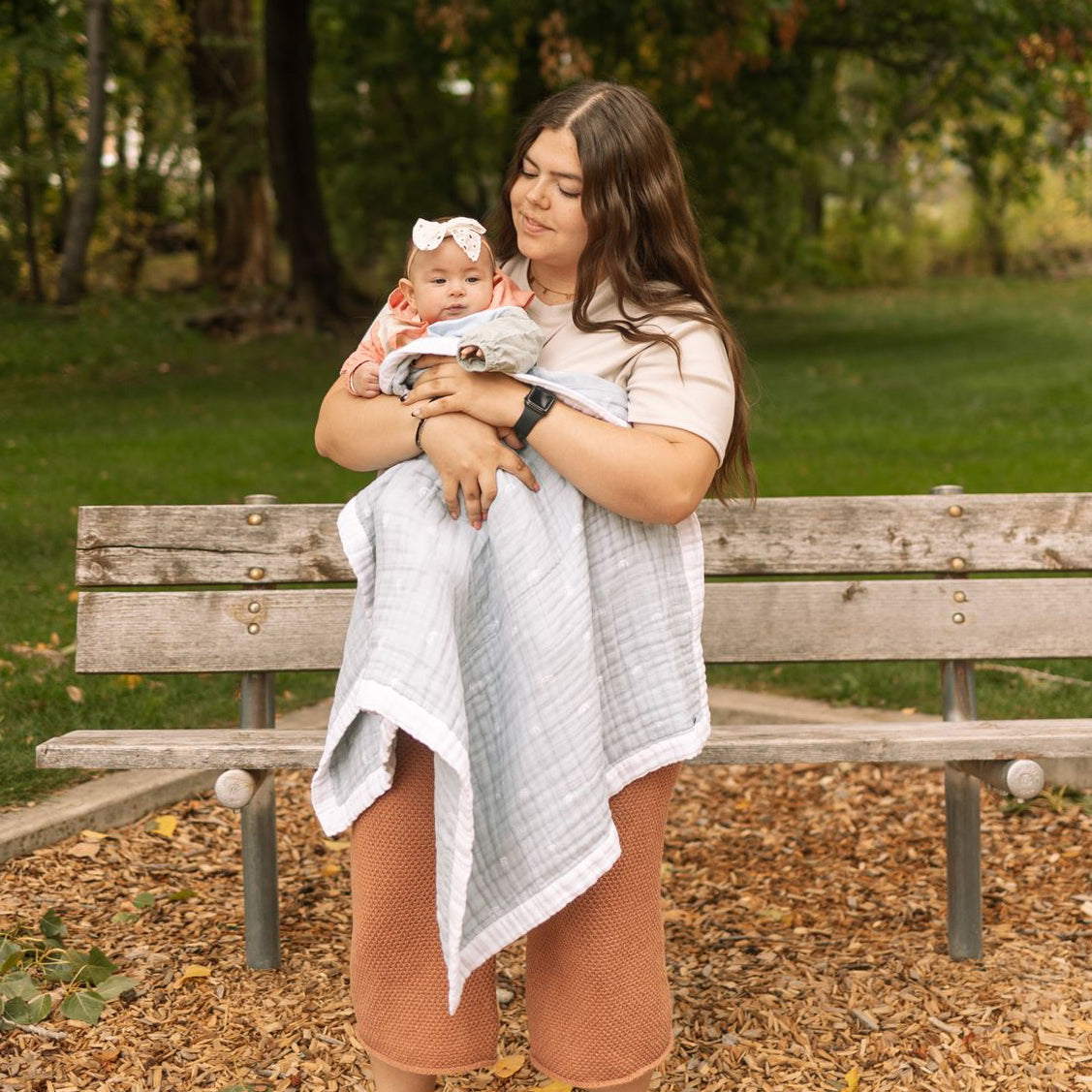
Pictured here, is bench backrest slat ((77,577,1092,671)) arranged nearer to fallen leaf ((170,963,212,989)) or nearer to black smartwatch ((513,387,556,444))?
fallen leaf ((170,963,212,989))

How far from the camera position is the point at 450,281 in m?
2.35

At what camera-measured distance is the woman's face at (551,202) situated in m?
Result: 2.41

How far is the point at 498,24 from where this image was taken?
15492mm

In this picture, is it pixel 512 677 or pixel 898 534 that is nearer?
pixel 512 677

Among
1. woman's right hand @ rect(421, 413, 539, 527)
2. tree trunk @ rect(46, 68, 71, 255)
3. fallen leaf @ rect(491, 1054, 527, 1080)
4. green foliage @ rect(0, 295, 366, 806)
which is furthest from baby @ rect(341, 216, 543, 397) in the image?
tree trunk @ rect(46, 68, 71, 255)

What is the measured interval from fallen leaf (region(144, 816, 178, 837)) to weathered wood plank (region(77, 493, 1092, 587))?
3.03ft

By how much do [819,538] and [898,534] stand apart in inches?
7.8

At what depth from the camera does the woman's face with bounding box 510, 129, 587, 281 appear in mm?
2410

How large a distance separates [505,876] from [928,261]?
2953cm

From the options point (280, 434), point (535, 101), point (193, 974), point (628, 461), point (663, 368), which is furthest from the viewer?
point (535, 101)

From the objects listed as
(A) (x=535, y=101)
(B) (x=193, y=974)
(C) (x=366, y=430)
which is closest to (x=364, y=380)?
(C) (x=366, y=430)

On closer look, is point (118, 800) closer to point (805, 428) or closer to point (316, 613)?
point (316, 613)

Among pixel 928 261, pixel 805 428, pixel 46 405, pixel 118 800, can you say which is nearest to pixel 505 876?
pixel 118 800

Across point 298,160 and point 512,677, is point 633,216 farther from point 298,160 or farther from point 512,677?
point 298,160
